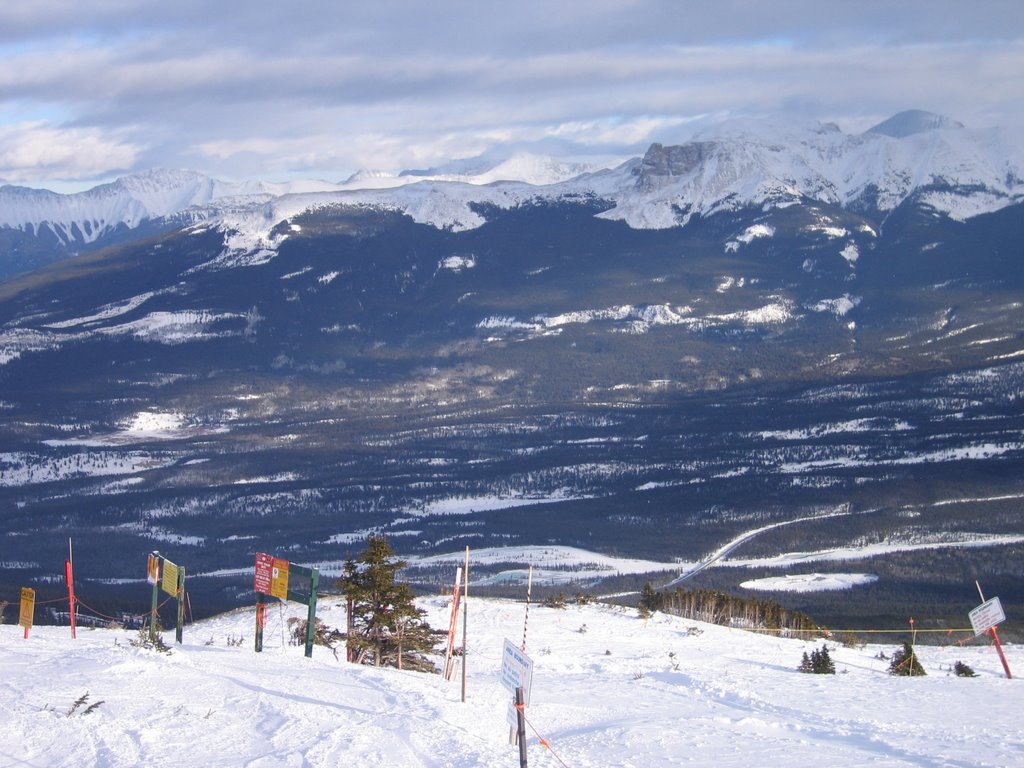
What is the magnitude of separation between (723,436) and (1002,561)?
56.7 meters

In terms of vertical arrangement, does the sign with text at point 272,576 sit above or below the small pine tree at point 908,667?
above

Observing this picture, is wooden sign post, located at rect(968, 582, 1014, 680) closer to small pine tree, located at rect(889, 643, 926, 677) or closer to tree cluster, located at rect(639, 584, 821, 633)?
small pine tree, located at rect(889, 643, 926, 677)

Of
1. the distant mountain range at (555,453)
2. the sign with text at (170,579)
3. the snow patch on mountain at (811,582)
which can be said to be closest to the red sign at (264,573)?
the sign with text at (170,579)

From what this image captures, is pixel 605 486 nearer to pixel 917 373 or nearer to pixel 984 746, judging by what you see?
pixel 917 373

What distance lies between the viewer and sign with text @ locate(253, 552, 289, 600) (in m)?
28.7

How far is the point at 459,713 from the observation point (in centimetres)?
2114

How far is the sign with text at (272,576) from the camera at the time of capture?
28.7 metres

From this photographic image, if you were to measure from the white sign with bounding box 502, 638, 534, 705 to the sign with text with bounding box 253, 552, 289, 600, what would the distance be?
36.2ft

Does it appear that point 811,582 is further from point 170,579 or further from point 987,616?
point 170,579

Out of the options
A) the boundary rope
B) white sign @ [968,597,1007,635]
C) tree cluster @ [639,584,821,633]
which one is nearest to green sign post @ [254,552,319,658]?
the boundary rope

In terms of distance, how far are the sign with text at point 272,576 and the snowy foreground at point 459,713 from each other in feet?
4.41

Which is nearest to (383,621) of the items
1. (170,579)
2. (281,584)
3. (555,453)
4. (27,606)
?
(281,584)

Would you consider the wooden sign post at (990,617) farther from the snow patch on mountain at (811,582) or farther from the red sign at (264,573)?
the snow patch on mountain at (811,582)

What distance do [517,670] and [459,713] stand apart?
3454 millimetres
